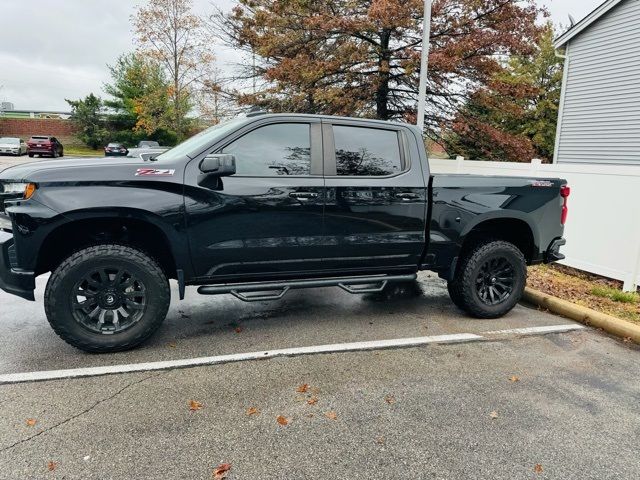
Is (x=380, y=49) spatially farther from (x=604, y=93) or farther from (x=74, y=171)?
(x=74, y=171)

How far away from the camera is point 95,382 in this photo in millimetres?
3326

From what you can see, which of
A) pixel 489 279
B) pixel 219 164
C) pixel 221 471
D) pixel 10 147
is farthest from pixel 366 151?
pixel 10 147

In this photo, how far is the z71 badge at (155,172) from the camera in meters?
3.69

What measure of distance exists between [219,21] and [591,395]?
59.8ft

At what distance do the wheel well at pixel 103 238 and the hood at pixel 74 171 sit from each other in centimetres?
36

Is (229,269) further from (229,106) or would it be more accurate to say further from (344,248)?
(229,106)

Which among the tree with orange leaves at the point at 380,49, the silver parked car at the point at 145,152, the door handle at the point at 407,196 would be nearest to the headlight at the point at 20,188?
the silver parked car at the point at 145,152

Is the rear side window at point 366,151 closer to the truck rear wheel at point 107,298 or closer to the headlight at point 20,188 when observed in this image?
the truck rear wheel at point 107,298

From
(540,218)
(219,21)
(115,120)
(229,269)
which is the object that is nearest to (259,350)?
(229,269)

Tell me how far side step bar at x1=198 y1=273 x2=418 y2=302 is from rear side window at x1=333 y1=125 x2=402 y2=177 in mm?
1017

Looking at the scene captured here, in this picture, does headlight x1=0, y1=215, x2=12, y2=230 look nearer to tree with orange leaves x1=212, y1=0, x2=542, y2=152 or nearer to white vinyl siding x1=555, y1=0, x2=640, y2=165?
tree with orange leaves x1=212, y1=0, x2=542, y2=152

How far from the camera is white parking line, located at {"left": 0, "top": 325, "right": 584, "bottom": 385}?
134 inches

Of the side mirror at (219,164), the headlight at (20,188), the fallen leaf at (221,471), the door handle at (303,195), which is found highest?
the side mirror at (219,164)

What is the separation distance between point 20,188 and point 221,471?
263 cm
